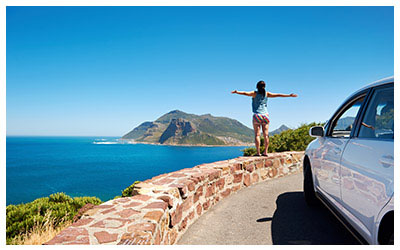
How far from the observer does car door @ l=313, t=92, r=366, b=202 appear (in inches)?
107

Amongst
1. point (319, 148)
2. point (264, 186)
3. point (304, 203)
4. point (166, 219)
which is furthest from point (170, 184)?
point (264, 186)

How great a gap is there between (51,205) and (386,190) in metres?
11.1

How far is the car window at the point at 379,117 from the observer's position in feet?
6.46

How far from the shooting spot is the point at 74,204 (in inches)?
412

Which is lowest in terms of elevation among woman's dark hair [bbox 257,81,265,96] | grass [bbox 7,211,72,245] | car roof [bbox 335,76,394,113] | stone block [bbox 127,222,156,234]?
grass [bbox 7,211,72,245]

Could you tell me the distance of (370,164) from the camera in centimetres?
189

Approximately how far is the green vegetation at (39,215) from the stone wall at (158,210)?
17.1ft

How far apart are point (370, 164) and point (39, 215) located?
9.93 m

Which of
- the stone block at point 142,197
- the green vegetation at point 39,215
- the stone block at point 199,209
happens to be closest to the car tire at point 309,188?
the stone block at point 199,209

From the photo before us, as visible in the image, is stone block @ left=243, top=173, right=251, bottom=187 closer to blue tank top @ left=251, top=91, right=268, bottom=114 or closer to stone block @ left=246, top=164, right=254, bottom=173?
stone block @ left=246, top=164, right=254, bottom=173

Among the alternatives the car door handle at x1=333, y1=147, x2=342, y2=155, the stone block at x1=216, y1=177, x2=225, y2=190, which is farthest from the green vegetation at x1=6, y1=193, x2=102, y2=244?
the car door handle at x1=333, y1=147, x2=342, y2=155

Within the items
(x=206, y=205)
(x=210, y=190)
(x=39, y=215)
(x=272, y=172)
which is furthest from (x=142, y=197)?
(x=39, y=215)

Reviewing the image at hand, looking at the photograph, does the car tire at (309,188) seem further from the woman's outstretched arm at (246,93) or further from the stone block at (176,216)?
the woman's outstretched arm at (246,93)

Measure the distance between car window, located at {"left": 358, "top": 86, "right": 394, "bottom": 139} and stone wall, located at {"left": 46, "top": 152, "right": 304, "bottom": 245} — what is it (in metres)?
2.22
